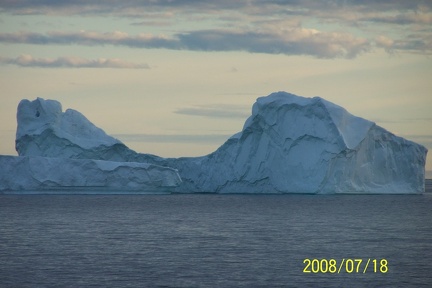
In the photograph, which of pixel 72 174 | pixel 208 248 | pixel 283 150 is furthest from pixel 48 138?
pixel 208 248

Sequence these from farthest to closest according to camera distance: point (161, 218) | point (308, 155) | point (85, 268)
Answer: point (308, 155) < point (161, 218) < point (85, 268)

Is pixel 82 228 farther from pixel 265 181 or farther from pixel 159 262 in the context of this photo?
pixel 265 181

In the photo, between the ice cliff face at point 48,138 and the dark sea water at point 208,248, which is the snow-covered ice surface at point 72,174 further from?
→ the dark sea water at point 208,248

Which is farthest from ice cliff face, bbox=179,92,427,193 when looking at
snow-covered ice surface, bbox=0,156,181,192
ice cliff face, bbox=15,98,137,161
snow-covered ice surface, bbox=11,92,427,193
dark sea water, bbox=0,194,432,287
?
dark sea water, bbox=0,194,432,287

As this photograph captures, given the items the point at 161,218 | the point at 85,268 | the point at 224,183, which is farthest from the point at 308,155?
the point at 85,268
